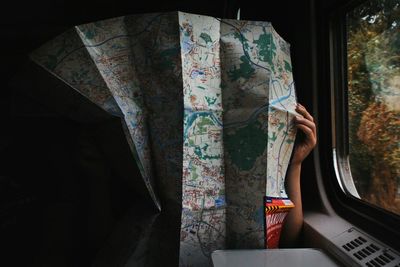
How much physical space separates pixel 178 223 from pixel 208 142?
301 mm

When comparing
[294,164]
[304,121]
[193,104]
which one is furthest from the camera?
[294,164]

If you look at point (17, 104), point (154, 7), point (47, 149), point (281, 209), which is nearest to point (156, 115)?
point (281, 209)

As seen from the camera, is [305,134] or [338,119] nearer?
[305,134]

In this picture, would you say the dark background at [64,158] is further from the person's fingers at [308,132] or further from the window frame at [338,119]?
the person's fingers at [308,132]

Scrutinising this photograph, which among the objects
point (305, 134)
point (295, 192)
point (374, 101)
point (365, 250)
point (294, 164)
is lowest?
point (365, 250)

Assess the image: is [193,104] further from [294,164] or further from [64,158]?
[64,158]

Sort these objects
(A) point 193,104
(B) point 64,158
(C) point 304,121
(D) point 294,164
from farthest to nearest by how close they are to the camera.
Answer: (B) point 64,158 → (D) point 294,164 → (C) point 304,121 → (A) point 193,104

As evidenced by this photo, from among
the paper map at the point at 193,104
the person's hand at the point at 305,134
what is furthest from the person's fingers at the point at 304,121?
the paper map at the point at 193,104

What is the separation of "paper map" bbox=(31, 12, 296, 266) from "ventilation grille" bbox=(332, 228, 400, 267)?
330 mm

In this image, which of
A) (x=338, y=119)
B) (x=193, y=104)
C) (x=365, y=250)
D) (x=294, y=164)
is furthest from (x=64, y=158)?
(x=365, y=250)

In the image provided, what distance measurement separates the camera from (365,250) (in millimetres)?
1213

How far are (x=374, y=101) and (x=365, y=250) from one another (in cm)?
60

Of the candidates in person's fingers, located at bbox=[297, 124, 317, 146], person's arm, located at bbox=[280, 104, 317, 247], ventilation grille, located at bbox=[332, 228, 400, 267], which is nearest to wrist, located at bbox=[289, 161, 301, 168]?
person's arm, located at bbox=[280, 104, 317, 247]

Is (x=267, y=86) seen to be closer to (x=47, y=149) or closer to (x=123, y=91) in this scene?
(x=123, y=91)
